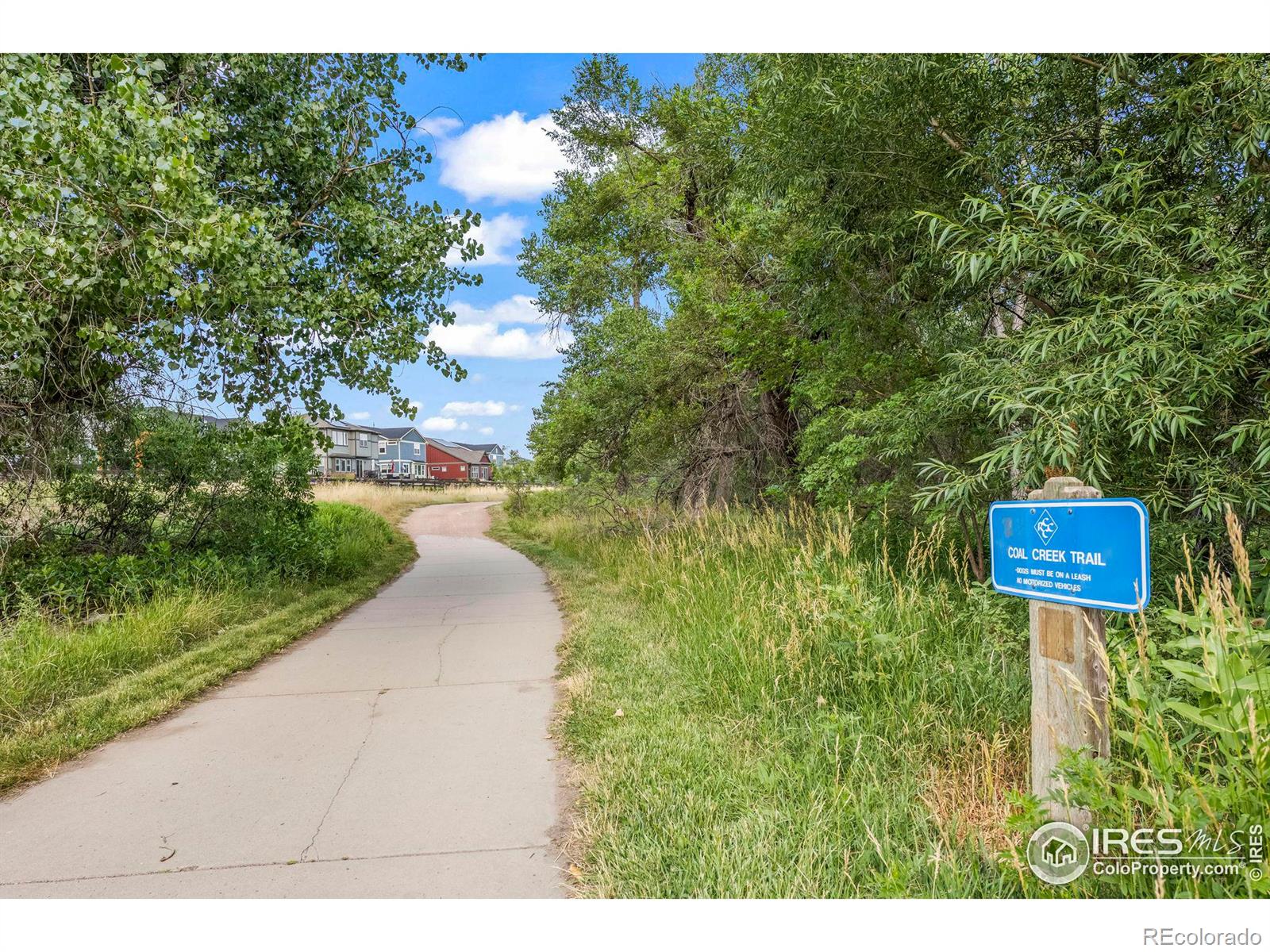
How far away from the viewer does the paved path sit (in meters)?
2.82

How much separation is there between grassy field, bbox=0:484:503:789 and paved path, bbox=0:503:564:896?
0.74 ft

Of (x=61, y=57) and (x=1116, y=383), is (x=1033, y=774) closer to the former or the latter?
(x=1116, y=383)

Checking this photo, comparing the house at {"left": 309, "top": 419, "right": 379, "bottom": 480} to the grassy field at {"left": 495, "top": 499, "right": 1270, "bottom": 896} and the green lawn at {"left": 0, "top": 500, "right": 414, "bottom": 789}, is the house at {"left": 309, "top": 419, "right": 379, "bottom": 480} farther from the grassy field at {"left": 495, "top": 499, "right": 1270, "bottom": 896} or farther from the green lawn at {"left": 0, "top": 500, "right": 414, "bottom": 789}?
the grassy field at {"left": 495, "top": 499, "right": 1270, "bottom": 896}

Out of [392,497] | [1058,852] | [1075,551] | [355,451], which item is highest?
[355,451]

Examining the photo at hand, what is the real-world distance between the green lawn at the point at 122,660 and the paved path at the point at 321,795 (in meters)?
0.22

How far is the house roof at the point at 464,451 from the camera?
81.7m

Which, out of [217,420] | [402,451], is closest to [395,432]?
[402,451]

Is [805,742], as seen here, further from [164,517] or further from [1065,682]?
[164,517]

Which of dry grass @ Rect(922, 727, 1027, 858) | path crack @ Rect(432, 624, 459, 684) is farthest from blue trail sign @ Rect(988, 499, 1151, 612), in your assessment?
path crack @ Rect(432, 624, 459, 684)

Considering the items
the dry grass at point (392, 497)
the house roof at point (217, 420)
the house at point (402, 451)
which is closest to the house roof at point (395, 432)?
the house at point (402, 451)

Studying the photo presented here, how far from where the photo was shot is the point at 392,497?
30.3 m

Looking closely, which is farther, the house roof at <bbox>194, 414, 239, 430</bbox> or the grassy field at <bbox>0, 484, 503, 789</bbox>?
the house roof at <bbox>194, 414, 239, 430</bbox>

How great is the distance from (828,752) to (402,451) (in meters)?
79.0

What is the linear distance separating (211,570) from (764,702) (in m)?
7.02
